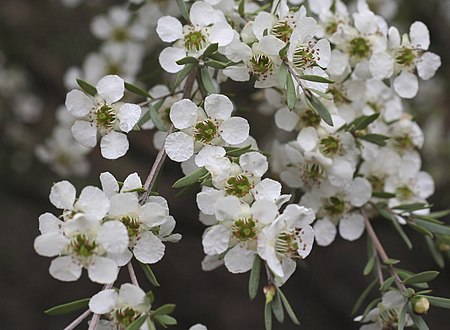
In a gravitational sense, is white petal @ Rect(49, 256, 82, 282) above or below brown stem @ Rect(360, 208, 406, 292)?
above

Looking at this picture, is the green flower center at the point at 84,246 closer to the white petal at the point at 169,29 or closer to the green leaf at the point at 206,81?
the green leaf at the point at 206,81

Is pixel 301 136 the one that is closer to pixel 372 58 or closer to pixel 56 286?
pixel 372 58

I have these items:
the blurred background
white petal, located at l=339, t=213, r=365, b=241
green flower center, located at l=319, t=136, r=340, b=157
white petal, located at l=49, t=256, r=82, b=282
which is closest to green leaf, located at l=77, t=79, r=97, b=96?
white petal, located at l=49, t=256, r=82, b=282

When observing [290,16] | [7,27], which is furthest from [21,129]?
[290,16]

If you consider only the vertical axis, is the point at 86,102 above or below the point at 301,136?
above

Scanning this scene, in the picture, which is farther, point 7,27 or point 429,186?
point 7,27

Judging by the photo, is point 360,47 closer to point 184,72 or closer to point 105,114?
point 184,72

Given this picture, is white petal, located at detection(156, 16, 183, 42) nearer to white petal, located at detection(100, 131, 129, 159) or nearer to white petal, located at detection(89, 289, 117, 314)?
white petal, located at detection(100, 131, 129, 159)
